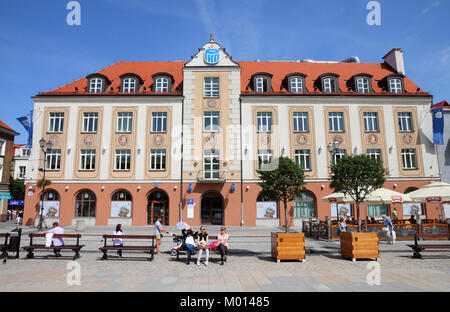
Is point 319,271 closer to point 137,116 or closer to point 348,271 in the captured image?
point 348,271

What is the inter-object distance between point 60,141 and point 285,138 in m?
20.5

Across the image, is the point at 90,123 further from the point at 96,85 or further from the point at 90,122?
the point at 96,85

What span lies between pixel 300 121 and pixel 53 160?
22.7 metres

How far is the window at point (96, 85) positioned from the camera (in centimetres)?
2828

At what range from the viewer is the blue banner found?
2695 centimetres

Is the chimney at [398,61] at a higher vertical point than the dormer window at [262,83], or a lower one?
higher

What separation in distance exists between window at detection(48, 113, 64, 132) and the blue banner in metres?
34.1

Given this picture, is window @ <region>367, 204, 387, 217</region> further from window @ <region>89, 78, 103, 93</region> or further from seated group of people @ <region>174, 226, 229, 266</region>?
window @ <region>89, 78, 103, 93</region>

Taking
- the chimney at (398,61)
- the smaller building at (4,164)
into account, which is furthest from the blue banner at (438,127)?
the smaller building at (4,164)

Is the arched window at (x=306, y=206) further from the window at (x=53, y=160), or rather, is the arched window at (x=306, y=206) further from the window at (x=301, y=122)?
the window at (x=53, y=160)

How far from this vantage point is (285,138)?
27.2 metres

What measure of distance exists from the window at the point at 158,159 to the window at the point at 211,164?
370 centimetres
